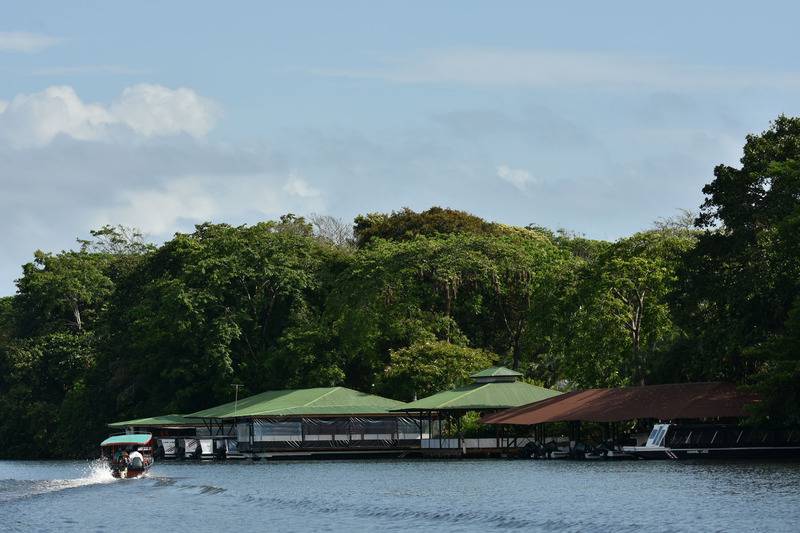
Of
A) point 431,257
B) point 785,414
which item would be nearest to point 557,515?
point 785,414

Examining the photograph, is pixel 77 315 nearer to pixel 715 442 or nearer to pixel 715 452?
pixel 715 442

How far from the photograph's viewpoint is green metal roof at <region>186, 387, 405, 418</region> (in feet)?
265

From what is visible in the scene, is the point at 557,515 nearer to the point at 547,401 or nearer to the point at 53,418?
the point at 547,401

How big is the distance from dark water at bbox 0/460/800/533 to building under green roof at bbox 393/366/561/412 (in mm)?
10363

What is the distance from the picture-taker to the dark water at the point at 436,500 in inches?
1437

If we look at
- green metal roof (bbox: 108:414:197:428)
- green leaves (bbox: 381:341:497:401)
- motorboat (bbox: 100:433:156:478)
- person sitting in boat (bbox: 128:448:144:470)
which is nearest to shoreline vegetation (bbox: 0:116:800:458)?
green leaves (bbox: 381:341:497:401)

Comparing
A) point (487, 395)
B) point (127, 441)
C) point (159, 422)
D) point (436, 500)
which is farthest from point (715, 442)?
point (159, 422)

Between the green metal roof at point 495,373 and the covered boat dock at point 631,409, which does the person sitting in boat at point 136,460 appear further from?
the green metal roof at point 495,373

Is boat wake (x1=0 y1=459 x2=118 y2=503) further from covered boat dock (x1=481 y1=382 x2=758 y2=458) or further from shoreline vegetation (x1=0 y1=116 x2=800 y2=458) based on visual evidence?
shoreline vegetation (x1=0 y1=116 x2=800 y2=458)

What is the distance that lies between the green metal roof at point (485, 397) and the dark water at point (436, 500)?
33.7ft

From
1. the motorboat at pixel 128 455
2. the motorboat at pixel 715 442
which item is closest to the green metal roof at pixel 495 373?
the motorboat at pixel 715 442

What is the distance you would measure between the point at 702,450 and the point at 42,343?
6107cm

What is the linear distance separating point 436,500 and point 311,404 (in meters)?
37.9

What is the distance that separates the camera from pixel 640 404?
64.4 metres
